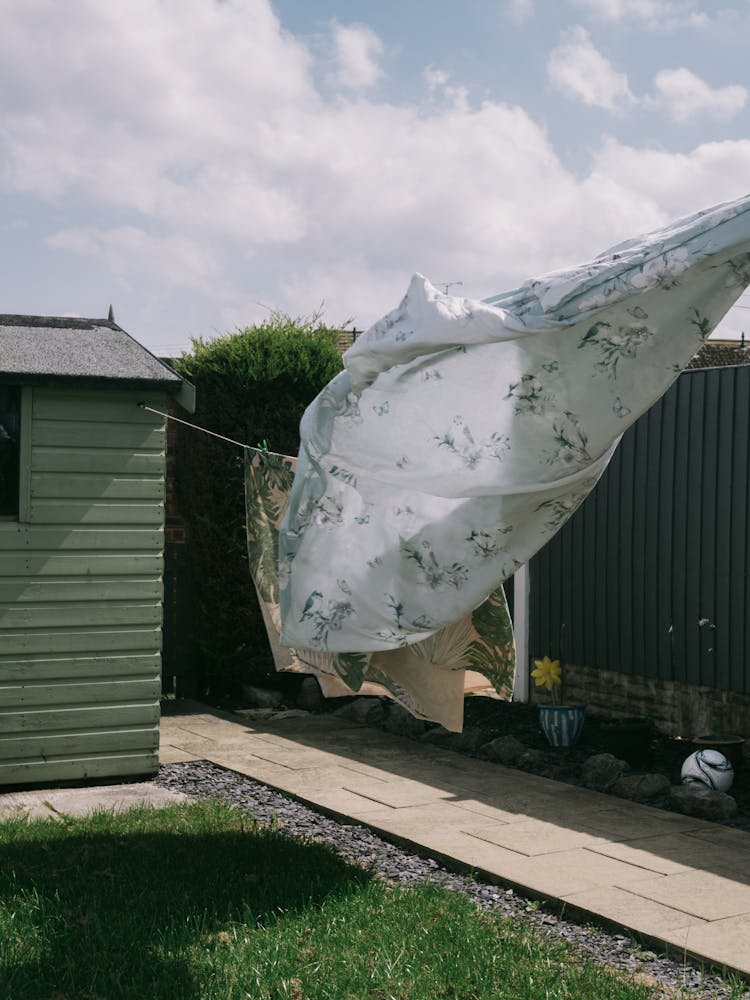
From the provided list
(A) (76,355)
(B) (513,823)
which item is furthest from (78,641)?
(B) (513,823)

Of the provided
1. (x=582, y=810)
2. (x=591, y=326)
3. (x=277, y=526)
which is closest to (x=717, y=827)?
(x=582, y=810)

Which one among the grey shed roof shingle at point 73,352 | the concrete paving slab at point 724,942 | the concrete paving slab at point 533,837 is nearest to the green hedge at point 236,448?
the grey shed roof shingle at point 73,352

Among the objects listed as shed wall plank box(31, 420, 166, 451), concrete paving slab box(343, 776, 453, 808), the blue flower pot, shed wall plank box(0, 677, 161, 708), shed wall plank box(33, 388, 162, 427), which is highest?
shed wall plank box(33, 388, 162, 427)

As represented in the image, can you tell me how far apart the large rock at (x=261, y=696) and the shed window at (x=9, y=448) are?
129 inches

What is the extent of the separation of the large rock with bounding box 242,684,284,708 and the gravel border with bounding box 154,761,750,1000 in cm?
199

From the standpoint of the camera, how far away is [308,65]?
5.33 meters

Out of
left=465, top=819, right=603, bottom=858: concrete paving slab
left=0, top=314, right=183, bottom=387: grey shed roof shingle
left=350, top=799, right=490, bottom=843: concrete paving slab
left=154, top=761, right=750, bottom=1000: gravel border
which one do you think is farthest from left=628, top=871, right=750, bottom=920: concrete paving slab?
left=0, top=314, right=183, bottom=387: grey shed roof shingle

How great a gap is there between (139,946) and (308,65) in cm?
390

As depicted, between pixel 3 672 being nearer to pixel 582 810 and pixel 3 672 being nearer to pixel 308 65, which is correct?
pixel 582 810

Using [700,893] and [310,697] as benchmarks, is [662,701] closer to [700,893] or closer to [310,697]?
[310,697]

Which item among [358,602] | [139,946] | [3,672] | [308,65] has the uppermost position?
[308,65]

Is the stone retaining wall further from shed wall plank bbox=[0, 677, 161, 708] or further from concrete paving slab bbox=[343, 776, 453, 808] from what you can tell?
shed wall plank bbox=[0, 677, 161, 708]

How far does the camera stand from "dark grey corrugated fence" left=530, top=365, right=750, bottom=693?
6.74 metres

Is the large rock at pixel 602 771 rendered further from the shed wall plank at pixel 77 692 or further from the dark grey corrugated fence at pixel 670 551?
the shed wall plank at pixel 77 692
